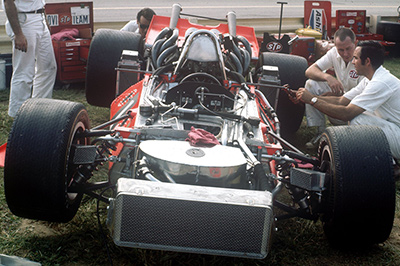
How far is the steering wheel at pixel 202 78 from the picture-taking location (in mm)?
4258

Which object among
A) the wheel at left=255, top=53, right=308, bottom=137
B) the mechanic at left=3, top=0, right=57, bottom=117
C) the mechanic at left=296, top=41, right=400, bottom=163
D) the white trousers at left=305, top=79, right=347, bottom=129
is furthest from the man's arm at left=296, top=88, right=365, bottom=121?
the mechanic at left=3, top=0, right=57, bottom=117

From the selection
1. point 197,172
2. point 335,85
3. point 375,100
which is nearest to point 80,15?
point 335,85

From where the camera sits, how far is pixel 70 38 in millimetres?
7156

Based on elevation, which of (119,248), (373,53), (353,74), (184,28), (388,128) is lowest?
(119,248)

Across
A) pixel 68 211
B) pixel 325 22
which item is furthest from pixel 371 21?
pixel 68 211

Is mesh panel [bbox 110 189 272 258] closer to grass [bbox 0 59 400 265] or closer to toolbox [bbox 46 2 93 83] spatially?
grass [bbox 0 59 400 265]

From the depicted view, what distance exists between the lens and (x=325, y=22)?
9875 millimetres

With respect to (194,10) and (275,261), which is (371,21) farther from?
(275,261)

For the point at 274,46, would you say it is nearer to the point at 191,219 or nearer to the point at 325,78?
the point at 325,78

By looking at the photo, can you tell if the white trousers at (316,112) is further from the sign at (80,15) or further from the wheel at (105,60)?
the sign at (80,15)

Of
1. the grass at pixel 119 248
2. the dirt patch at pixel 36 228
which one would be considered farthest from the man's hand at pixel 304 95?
the dirt patch at pixel 36 228

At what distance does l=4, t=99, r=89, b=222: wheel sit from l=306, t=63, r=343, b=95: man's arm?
10.5 ft

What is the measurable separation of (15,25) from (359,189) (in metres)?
4.06

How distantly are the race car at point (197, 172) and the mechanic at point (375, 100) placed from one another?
0.86 m
